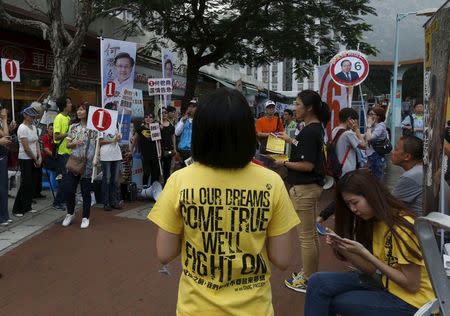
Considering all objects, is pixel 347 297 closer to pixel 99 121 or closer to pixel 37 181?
pixel 99 121

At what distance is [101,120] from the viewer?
724 cm

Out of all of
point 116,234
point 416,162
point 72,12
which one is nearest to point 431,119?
point 416,162

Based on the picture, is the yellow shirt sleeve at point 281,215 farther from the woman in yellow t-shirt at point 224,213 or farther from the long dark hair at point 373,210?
the long dark hair at point 373,210

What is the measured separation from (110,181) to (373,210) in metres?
6.15

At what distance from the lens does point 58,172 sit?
8.51 metres

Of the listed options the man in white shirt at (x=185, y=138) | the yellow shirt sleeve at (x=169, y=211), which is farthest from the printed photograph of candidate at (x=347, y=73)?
the yellow shirt sleeve at (x=169, y=211)

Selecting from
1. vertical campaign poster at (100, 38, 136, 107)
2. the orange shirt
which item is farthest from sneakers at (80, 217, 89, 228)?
the orange shirt

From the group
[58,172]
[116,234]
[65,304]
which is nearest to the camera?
[65,304]

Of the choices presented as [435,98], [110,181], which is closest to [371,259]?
[435,98]

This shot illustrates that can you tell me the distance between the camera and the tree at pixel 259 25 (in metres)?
15.8

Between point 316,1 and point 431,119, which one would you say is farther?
point 316,1

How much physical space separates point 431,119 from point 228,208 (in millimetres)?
1537

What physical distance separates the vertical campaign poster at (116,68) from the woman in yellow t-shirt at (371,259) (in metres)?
6.84

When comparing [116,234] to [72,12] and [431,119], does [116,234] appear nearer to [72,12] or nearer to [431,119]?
[431,119]
